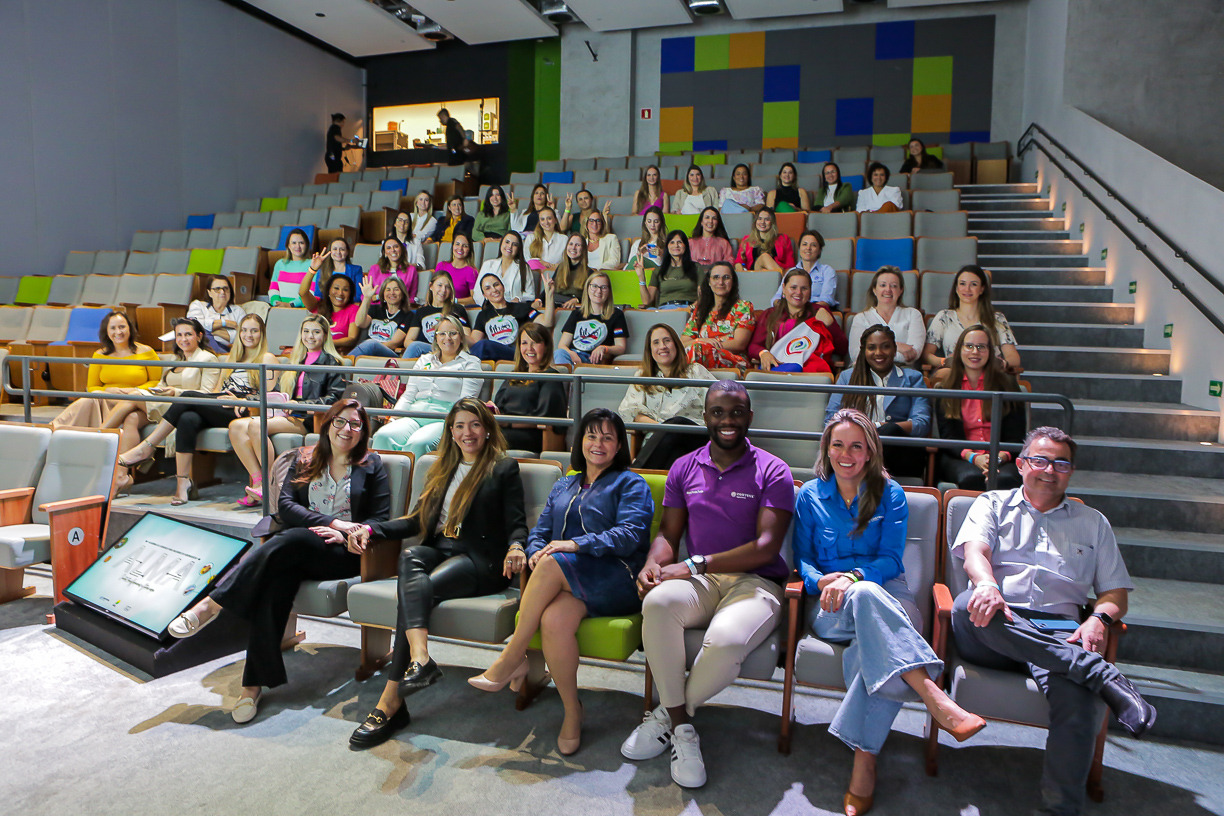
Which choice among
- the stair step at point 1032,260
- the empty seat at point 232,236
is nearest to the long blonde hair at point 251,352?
the empty seat at point 232,236

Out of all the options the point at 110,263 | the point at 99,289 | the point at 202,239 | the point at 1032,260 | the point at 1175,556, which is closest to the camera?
the point at 1175,556

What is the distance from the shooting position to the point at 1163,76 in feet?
17.0

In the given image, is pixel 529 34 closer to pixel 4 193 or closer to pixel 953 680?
pixel 4 193

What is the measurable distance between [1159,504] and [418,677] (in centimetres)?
261

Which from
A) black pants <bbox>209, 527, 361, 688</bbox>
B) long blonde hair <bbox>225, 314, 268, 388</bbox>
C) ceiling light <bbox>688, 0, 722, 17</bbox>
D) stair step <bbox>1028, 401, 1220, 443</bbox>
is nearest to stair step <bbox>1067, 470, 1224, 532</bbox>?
stair step <bbox>1028, 401, 1220, 443</bbox>

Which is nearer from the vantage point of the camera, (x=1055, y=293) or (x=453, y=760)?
(x=453, y=760)

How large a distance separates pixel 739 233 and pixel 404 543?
3.73m

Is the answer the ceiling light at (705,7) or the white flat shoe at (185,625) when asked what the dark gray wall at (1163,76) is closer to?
the ceiling light at (705,7)

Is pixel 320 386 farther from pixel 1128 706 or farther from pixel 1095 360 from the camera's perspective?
pixel 1095 360

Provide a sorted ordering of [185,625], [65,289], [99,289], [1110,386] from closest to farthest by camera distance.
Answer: [185,625]
[1110,386]
[99,289]
[65,289]

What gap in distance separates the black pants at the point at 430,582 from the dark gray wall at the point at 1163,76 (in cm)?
531

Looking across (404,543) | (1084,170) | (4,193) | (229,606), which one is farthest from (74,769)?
(4,193)

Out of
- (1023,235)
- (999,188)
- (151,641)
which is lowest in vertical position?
(151,641)

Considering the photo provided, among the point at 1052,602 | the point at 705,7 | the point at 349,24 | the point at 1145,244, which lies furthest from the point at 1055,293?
the point at 349,24
